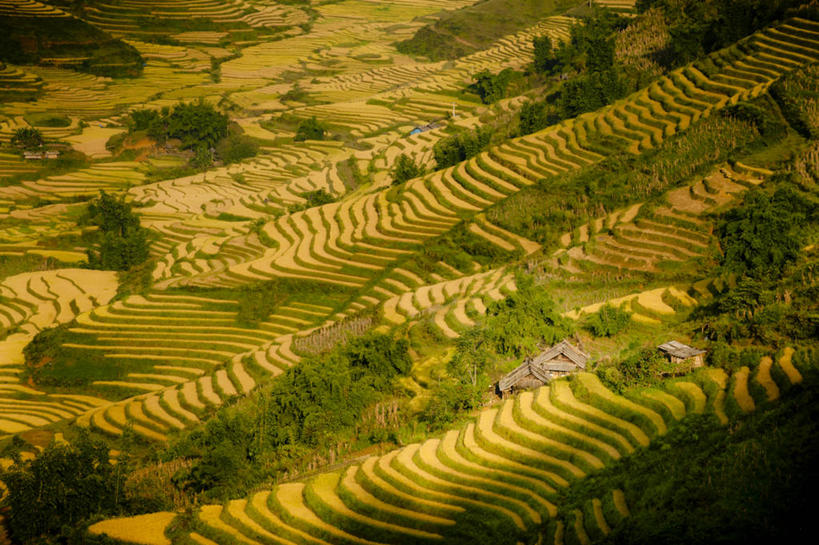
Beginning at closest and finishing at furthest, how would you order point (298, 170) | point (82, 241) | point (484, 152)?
point (484, 152), point (82, 241), point (298, 170)

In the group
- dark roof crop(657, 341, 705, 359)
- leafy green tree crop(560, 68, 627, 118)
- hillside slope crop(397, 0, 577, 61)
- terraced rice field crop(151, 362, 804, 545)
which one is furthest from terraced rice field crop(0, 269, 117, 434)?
hillside slope crop(397, 0, 577, 61)

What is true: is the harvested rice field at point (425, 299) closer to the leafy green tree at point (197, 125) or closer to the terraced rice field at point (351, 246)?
the terraced rice field at point (351, 246)

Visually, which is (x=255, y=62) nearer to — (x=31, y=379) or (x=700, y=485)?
(x=31, y=379)

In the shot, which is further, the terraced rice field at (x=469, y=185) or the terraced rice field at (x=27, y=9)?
the terraced rice field at (x=27, y=9)

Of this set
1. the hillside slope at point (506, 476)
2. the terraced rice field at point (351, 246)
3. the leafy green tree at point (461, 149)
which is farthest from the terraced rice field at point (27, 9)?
the hillside slope at point (506, 476)

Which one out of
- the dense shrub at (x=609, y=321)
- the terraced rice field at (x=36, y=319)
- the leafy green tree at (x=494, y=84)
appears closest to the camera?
the dense shrub at (x=609, y=321)

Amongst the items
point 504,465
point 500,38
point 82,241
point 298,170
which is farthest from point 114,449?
point 500,38

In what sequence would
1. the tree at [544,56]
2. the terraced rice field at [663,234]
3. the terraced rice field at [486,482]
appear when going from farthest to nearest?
the tree at [544,56]
the terraced rice field at [663,234]
the terraced rice field at [486,482]

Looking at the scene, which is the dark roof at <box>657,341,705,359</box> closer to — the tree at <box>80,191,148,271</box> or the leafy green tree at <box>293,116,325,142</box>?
the tree at <box>80,191,148,271</box>
